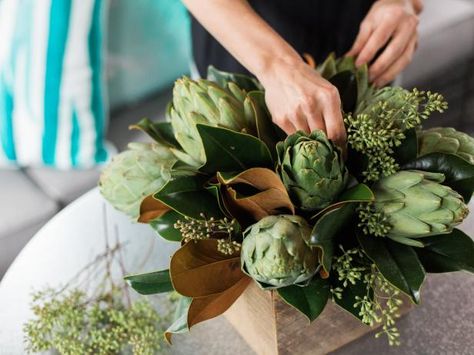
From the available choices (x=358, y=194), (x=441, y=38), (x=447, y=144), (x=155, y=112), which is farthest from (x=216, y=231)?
(x=441, y=38)

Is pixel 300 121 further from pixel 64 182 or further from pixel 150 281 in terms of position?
pixel 64 182

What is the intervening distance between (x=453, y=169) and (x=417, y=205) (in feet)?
0.22

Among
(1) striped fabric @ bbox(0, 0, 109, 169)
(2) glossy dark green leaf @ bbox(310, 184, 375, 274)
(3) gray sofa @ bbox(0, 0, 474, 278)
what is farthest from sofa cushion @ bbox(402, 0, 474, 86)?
(2) glossy dark green leaf @ bbox(310, 184, 375, 274)

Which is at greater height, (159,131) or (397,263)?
(159,131)

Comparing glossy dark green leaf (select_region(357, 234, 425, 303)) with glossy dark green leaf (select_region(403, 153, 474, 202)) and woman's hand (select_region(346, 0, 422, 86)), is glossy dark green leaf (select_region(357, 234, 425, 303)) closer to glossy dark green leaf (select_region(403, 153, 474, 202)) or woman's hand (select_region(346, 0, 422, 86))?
glossy dark green leaf (select_region(403, 153, 474, 202))

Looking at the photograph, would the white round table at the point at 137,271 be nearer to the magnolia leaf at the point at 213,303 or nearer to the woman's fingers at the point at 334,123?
the magnolia leaf at the point at 213,303

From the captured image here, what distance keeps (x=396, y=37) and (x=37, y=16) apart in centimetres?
66

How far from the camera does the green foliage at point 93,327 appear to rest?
0.73m

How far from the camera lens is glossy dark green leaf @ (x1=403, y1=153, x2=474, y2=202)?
631 millimetres

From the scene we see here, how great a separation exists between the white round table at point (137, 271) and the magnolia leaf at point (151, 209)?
0.16 metres

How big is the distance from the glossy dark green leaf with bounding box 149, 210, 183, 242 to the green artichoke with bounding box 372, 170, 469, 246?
196 millimetres

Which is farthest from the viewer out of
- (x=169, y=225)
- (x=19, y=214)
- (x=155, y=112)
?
(x=155, y=112)

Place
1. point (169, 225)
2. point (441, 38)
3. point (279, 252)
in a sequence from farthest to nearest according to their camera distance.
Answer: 1. point (441, 38)
2. point (169, 225)
3. point (279, 252)

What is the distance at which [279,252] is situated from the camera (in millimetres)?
575
